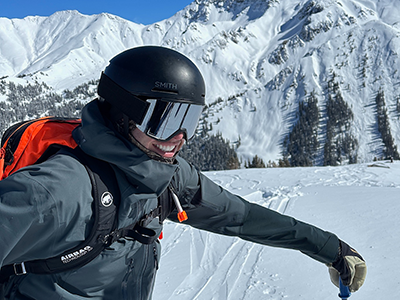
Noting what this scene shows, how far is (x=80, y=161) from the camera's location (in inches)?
50.5

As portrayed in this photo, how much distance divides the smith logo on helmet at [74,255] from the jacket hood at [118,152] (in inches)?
12.1

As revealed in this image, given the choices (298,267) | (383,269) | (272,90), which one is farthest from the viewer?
(272,90)

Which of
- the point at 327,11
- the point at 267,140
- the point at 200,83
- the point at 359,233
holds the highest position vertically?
the point at 327,11

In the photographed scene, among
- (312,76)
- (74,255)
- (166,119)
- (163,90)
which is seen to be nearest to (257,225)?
(166,119)

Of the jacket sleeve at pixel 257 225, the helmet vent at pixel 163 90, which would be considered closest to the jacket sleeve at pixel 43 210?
the helmet vent at pixel 163 90

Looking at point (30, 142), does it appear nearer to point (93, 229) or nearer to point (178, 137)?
point (93, 229)

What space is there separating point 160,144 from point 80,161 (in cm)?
40

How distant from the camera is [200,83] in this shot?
1680 millimetres

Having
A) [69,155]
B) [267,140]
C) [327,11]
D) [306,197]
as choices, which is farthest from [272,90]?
[69,155]

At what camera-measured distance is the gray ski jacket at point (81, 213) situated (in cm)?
105

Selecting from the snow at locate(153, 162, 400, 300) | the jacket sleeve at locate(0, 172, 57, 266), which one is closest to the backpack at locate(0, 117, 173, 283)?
the jacket sleeve at locate(0, 172, 57, 266)

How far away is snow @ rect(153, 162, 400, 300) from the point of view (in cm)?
331

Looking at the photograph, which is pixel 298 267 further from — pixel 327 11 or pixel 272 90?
pixel 327 11

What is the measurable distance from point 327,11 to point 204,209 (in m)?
144
